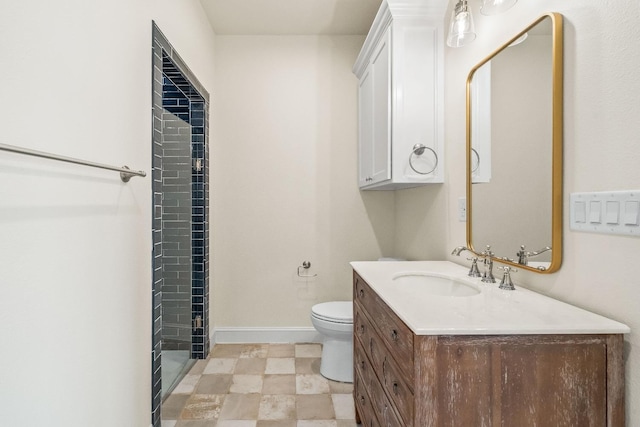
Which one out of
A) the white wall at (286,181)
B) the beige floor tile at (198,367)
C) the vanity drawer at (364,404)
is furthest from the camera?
the white wall at (286,181)

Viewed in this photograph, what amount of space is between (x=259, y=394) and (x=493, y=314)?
5.49 feet

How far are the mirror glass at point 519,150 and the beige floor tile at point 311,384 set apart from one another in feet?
4.33

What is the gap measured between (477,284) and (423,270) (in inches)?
12.9

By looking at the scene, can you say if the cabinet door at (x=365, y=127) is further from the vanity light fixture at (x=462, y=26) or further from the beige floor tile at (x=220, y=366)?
the beige floor tile at (x=220, y=366)

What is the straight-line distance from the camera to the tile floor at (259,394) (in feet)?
6.26

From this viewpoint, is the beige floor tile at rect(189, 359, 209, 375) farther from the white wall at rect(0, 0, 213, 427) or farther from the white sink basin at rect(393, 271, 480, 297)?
the white sink basin at rect(393, 271, 480, 297)

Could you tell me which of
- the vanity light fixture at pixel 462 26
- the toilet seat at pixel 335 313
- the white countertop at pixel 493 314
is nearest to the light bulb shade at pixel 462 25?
the vanity light fixture at pixel 462 26

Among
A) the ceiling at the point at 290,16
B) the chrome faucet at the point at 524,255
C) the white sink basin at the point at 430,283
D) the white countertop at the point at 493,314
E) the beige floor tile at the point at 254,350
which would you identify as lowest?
the beige floor tile at the point at 254,350

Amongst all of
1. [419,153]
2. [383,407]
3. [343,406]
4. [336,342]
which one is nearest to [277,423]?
[343,406]

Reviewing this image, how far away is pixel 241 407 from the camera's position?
2.02 meters

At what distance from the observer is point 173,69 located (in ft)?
6.84

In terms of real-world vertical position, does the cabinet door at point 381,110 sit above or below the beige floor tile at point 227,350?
above

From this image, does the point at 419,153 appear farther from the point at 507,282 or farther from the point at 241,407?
the point at 241,407

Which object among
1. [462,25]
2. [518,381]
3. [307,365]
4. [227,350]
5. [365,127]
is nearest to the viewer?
[518,381]
